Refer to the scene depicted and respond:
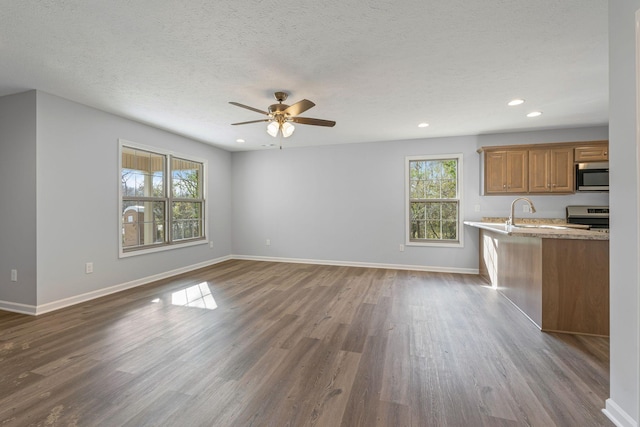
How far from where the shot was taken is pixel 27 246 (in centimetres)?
307

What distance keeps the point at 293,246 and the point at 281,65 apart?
410 cm

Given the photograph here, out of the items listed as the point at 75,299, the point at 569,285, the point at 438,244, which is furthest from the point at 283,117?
the point at 438,244

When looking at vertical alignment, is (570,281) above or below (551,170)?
below

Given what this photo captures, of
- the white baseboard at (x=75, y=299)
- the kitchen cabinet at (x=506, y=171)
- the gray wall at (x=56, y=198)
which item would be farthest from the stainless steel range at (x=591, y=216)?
the gray wall at (x=56, y=198)

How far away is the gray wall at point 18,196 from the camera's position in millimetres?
3049

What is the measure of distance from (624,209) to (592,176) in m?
4.14

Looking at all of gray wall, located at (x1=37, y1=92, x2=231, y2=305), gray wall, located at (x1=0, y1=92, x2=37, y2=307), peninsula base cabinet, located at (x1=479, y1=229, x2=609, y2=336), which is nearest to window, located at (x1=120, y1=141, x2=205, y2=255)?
gray wall, located at (x1=37, y1=92, x2=231, y2=305)

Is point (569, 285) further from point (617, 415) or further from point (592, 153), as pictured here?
point (592, 153)

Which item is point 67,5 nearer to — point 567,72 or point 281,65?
point 281,65

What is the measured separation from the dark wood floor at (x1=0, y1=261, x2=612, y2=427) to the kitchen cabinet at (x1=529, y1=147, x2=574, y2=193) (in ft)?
7.91

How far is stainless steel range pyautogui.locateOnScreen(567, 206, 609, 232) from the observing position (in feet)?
14.7

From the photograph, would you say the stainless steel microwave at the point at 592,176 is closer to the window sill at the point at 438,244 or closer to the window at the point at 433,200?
the window at the point at 433,200

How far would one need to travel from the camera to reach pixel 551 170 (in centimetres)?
450

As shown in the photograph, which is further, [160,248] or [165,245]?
[165,245]
